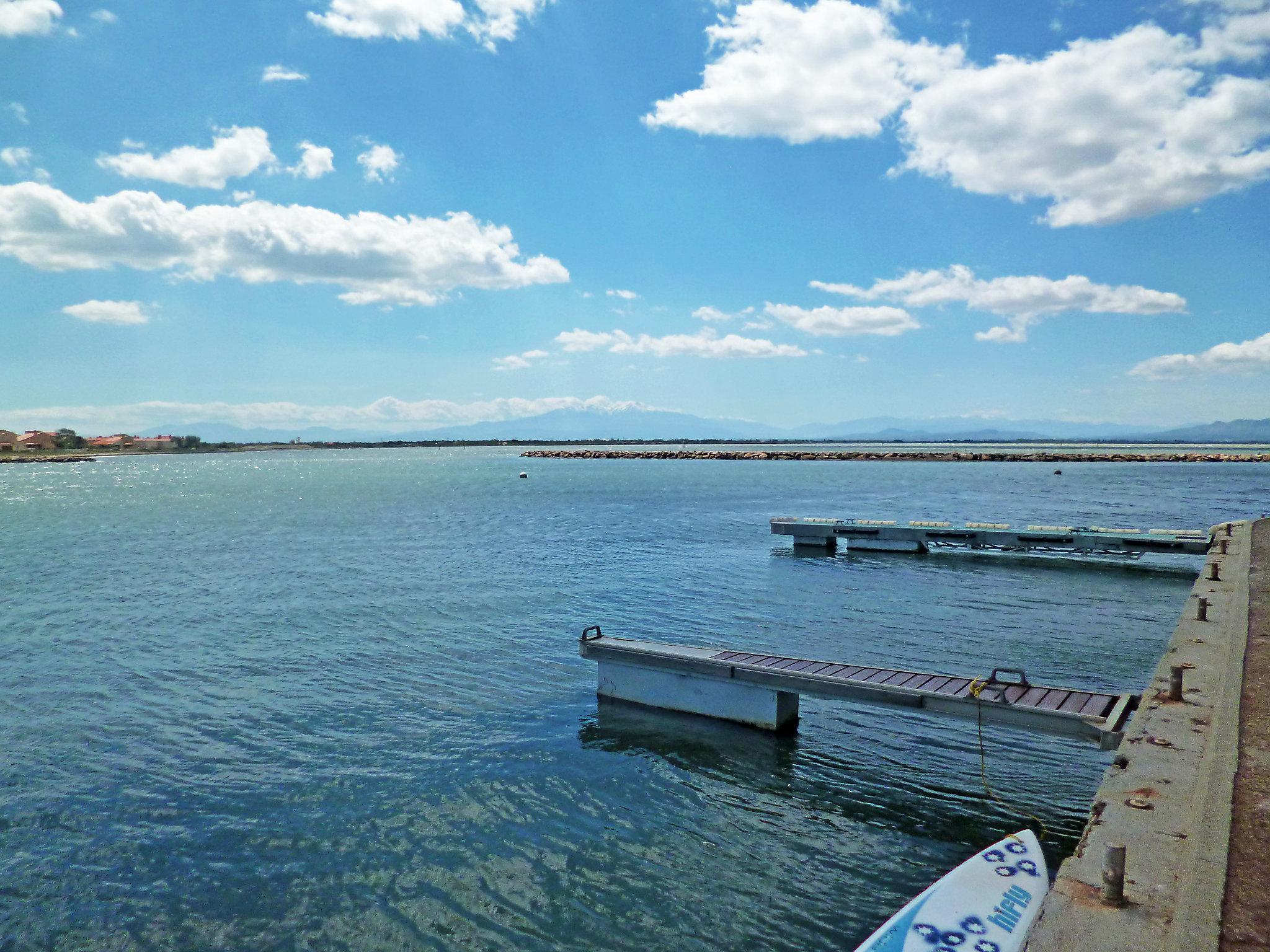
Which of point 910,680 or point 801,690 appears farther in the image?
point 801,690

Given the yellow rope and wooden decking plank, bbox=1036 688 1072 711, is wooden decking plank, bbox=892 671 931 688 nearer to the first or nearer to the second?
the yellow rope

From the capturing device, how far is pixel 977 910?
25.4ft

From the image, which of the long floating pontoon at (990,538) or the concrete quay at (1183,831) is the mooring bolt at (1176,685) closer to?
the concrete quay at (1183,831)

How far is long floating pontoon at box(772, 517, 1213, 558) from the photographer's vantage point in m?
36.0

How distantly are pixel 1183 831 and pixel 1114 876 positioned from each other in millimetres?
1704

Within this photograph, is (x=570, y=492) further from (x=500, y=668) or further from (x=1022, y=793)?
(x=1022, y=793)

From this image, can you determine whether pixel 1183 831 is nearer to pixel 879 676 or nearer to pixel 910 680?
pixel 910 680

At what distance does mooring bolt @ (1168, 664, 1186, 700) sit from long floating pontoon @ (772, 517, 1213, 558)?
29873mm

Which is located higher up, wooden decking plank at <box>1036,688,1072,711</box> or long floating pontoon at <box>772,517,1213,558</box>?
wooden decking plank at <box>1036,688,1072,711</box>

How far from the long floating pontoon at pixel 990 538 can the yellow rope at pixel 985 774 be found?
28376mm

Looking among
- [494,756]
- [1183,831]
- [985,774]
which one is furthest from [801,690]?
[1183,831]

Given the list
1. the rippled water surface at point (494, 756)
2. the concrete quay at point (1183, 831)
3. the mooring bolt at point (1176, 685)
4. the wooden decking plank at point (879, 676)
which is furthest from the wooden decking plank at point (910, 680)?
the mooring bolt at point (1176, 685)

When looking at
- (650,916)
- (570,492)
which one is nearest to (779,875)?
(650,916)

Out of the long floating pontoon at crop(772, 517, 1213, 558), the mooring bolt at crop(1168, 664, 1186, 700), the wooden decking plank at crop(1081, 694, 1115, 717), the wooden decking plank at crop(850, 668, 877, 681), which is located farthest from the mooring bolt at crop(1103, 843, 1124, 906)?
the long floating pontoon at crop(772, 517, 1213, 558)
